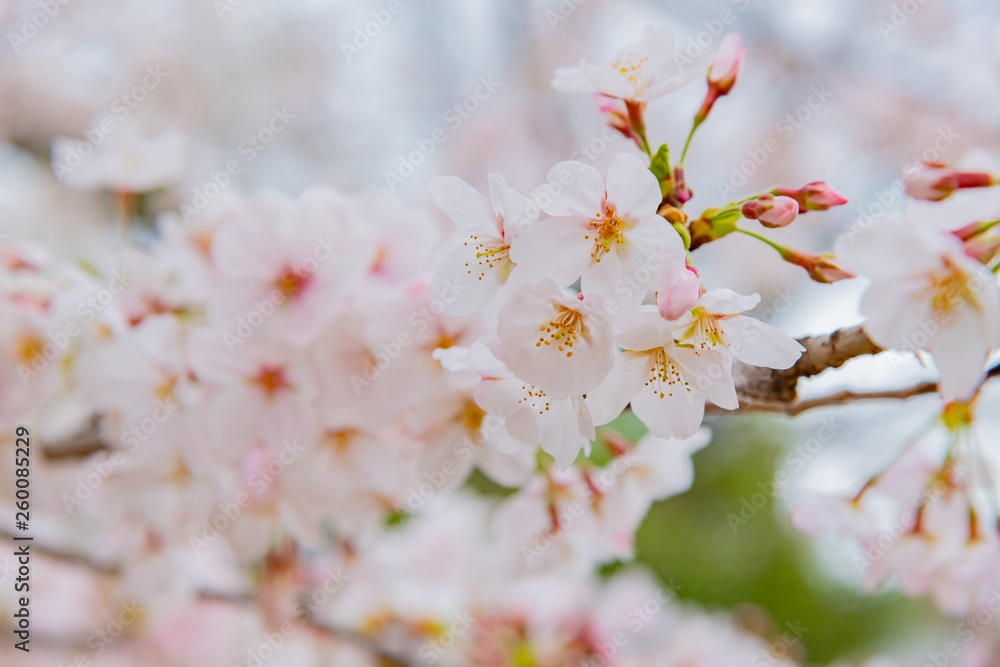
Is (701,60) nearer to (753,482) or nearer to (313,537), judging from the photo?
(313,537)

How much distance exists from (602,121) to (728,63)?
218 centimetres

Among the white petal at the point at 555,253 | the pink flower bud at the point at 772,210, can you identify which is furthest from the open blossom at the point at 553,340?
the pink flower bud at the point at 772,210

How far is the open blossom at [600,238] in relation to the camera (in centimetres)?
40

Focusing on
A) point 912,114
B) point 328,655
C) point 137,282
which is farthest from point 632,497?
→ point 912,114

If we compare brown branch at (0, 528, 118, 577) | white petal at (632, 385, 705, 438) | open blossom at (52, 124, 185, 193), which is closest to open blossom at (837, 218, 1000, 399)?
white petal at (632, 385, 705, 438)

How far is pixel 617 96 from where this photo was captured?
19.6 inches

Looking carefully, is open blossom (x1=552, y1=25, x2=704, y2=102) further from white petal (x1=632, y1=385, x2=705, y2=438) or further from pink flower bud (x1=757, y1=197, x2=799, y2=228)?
white petal (x1=632, y1=385, x2=705, y2=438)

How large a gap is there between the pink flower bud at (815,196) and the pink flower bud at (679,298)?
13 centimetres

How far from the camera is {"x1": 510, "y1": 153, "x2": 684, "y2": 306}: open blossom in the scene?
403 mm

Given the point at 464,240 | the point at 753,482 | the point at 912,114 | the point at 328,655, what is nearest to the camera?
the point at 464,240

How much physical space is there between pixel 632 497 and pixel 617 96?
1.52 feet

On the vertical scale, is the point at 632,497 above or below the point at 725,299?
below

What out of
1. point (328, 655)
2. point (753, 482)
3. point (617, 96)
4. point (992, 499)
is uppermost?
point (617, 96)

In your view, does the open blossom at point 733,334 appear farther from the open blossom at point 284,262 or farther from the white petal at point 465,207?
the open blossom at point 284,262
